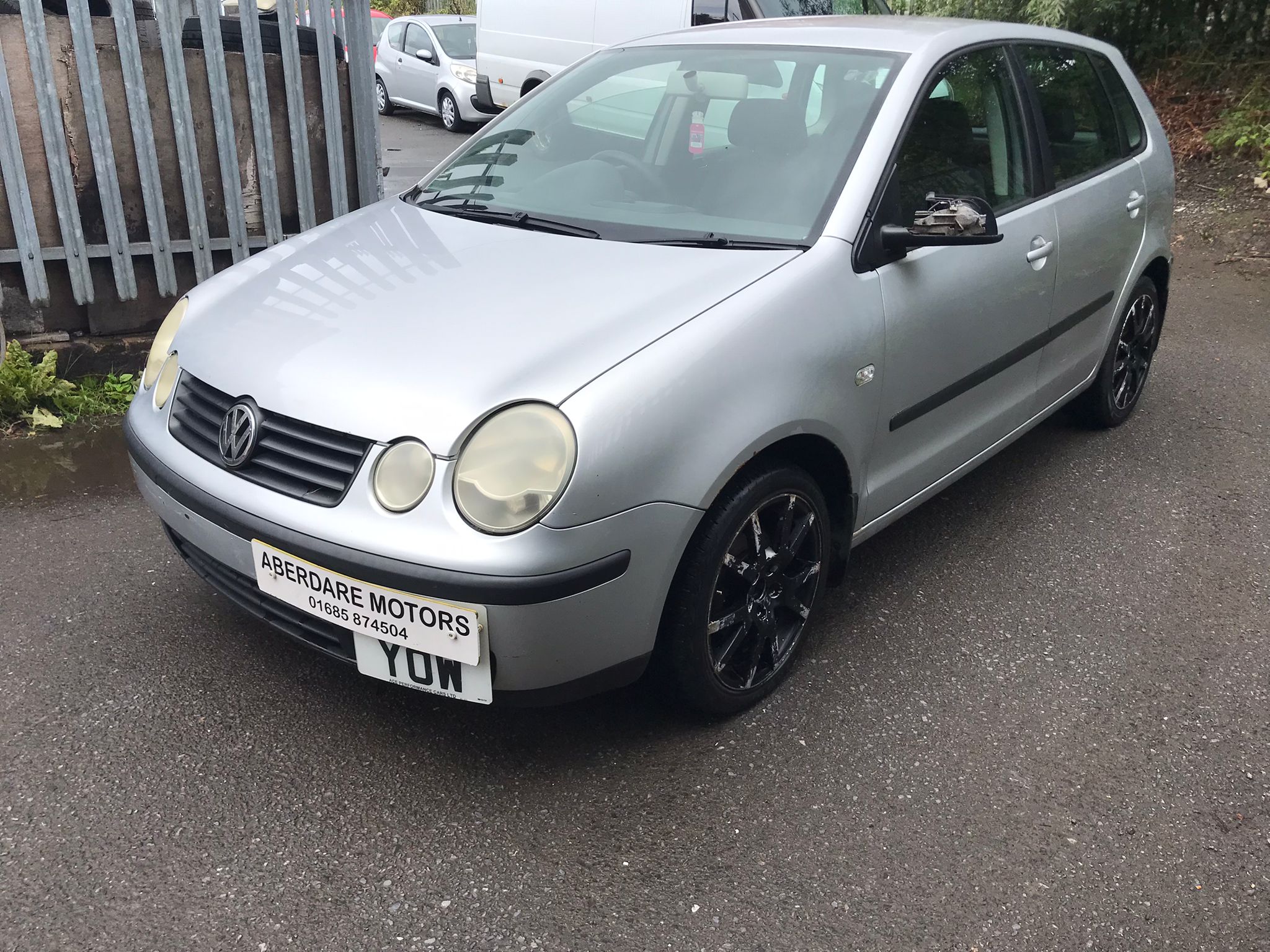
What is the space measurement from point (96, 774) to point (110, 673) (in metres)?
0.43

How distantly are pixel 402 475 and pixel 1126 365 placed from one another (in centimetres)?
345

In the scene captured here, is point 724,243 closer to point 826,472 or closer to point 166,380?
point 826,472

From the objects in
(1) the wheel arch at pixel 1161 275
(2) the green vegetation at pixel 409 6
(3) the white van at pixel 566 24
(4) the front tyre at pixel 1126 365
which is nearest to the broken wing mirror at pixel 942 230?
(4) the front tyre at pixel 1126 365

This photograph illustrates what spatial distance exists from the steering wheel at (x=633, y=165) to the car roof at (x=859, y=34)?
521mm

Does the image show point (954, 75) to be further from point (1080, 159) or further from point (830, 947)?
point (830, 947)

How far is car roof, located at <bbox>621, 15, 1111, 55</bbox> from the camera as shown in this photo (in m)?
3.21

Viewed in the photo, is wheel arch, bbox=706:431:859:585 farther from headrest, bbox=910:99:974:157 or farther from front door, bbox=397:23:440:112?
front door, bbox=397:23:440:112

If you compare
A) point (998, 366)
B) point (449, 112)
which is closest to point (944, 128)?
point (998, 366)

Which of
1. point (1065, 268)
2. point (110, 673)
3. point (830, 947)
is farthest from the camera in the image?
point (1065, 268)

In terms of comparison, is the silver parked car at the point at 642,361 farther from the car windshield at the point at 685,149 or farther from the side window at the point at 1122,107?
the side window at the point at 1122,107

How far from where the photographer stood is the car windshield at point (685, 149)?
2887 millimetres

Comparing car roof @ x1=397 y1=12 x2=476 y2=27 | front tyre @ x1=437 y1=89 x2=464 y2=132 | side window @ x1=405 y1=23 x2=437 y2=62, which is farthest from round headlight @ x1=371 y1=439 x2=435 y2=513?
car roof @ x1=397 y1=12 x2=476 y2=27

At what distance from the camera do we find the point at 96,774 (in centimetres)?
248

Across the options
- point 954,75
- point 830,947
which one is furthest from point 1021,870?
point 954,75
